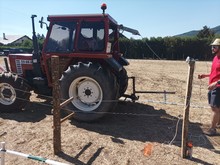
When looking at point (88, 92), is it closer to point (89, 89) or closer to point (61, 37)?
point (89, 89)

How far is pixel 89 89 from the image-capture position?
17.5ft

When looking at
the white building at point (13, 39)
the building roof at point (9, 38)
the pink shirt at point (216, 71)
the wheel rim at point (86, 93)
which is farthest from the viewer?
the building roof at point (9, 38)

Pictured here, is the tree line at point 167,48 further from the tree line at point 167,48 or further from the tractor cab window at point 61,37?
the tractor cab window at point 61,37

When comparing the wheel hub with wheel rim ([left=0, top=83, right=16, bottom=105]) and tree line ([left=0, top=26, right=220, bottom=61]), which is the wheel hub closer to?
wheel rim ([left=0, top=83, right=16, bottom=105])

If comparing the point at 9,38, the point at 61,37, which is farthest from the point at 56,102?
the point at 9,38

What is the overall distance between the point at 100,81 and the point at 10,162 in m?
2.25

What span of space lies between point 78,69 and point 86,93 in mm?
584

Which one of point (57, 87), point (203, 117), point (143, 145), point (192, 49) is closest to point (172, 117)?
point (203, 117)

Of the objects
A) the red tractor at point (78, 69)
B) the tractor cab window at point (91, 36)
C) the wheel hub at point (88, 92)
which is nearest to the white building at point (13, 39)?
the red tractor at point (78, 69)

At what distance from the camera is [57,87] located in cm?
390

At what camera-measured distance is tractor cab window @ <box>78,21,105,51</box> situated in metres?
5.42

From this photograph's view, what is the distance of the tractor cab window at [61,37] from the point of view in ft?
18.2

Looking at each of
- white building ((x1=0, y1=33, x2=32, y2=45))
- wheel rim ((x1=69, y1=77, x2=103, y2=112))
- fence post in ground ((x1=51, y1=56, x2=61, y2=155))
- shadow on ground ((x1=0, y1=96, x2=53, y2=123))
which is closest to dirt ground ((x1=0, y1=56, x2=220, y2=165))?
shadow on ground ((x1=0, y1=96, x2=53, y2=123))

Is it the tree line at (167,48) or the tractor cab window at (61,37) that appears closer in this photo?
the tractor cab window at (61,37)
